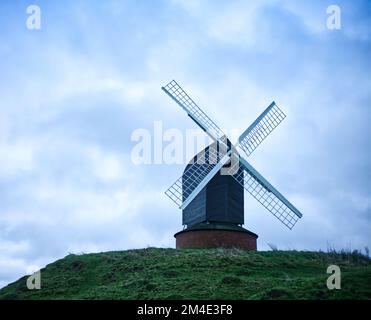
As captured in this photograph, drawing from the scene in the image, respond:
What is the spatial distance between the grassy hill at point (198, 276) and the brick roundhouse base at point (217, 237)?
65.0 inches

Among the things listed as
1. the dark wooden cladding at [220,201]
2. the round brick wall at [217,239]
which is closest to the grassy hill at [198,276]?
the round brick wall at [217,239]

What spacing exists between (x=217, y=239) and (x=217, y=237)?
12cm

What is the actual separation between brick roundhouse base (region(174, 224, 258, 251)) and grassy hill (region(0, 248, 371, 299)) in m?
1.65

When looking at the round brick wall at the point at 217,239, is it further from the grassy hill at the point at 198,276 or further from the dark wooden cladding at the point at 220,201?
the grassy hill at the point at 198,276

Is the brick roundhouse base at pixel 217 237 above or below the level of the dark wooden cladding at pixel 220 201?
below

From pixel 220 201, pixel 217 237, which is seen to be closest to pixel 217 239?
pixel 217 237

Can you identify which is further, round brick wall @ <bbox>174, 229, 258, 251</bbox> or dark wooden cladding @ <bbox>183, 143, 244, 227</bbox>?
dark wooden cladding @ <bbox>183, 143, 244, 227</bbox>

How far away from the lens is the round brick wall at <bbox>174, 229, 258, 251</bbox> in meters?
31.8

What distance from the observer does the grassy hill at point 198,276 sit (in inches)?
778

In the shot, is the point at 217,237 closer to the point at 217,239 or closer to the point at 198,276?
the point at 217,239

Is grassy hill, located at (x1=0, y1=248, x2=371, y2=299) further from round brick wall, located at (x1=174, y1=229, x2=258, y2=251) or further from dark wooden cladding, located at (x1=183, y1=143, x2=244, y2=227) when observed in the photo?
dark wooden cladding, located at (x1=183, y1=143, x2=244, y2=227)

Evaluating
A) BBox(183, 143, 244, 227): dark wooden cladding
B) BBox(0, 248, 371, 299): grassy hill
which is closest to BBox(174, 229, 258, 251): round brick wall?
BBox(183, 143, 244, 227): dark wooden cladding

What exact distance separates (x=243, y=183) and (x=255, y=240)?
12.6 feet
